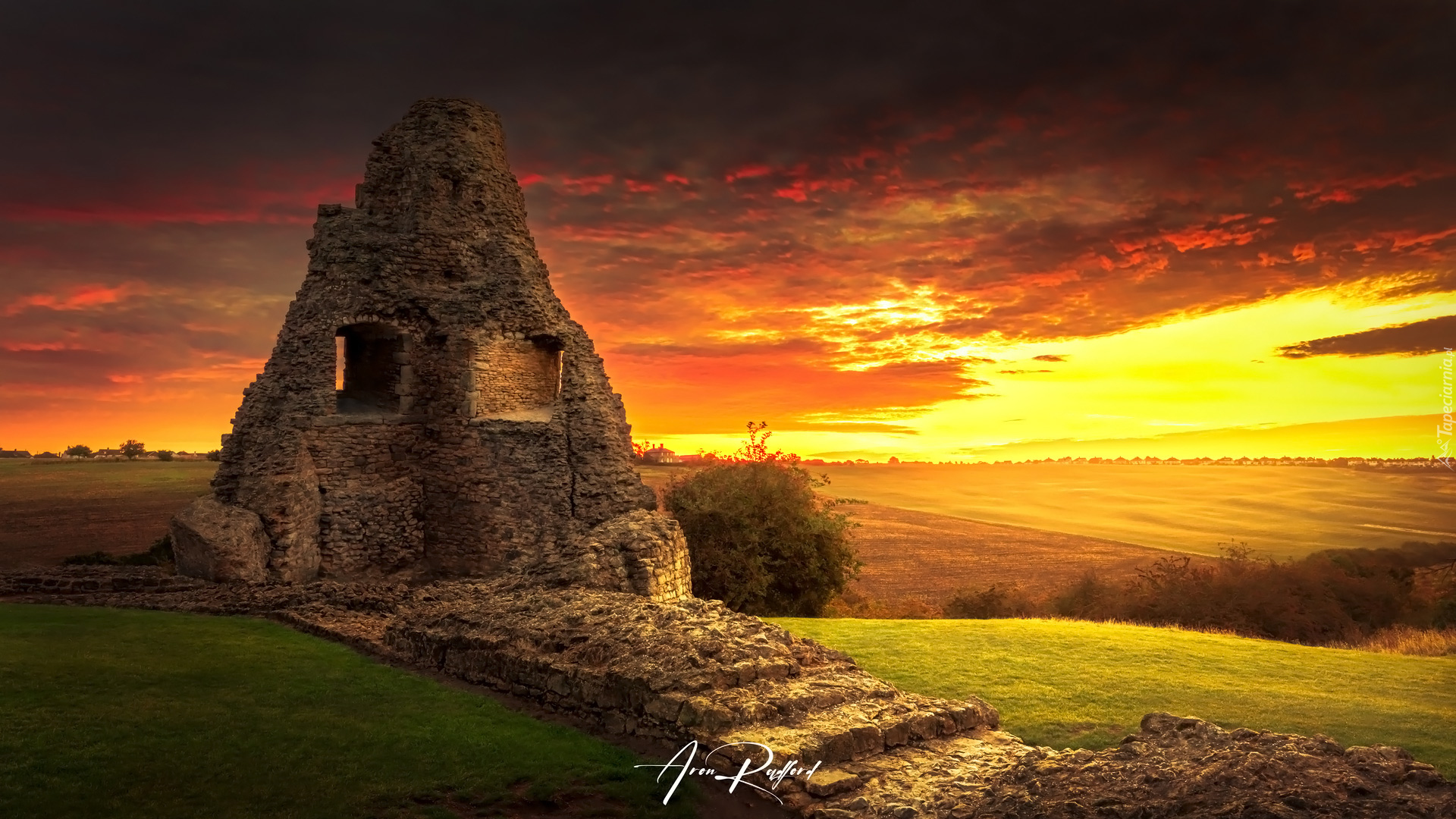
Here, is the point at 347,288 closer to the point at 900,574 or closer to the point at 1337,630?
the point at 900,574

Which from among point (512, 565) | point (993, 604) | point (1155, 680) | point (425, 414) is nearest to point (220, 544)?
point (425, 414)

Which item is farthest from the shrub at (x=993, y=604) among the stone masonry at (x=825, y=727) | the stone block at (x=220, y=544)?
the stone block at (x=220, y=544)

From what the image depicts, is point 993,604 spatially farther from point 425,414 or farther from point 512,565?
point 425,414

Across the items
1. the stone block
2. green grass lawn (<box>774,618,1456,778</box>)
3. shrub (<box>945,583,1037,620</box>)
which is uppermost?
the stone block

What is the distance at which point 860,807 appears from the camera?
859cm

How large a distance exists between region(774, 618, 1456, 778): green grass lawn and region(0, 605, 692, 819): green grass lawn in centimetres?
591

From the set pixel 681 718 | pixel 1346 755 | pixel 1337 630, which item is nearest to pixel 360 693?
pixel 681 718

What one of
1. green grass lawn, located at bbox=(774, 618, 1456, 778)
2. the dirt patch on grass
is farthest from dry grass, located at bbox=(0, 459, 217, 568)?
the dirt patch on grass

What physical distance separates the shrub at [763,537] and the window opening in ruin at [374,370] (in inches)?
380

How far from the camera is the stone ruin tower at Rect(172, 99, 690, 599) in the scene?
20.6 meters

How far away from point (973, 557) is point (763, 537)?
13834 millimetres

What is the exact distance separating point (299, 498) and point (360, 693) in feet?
34.5

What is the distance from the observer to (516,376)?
2356 cm

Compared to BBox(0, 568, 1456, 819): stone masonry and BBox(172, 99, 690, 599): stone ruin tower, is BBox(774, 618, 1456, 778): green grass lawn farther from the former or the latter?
BBox(172, 99, 690, 599): stone ruin tower
